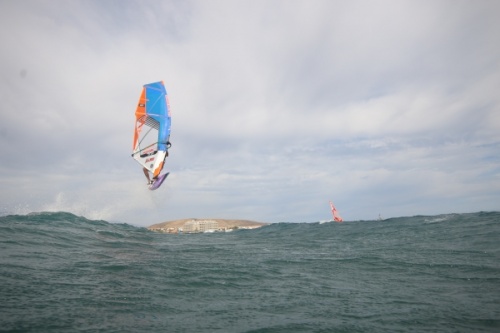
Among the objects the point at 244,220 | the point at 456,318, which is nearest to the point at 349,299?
the point at 456,318

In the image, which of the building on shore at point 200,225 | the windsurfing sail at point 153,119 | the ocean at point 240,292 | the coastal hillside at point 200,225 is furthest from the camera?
the building on shore at point 200,225

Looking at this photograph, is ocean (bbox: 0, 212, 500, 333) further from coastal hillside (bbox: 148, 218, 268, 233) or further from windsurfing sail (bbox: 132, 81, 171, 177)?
coastal hillside (bbox: 148, 218, 268, 233)

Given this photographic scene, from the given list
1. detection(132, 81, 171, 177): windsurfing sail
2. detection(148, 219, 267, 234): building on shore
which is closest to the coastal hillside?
detection(148, 219, 267, 234): building on shore

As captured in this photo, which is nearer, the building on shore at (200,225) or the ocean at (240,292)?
the ocean at (240,292)

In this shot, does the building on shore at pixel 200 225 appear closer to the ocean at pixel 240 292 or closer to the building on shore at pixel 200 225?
the building on shore at pixel 200 225

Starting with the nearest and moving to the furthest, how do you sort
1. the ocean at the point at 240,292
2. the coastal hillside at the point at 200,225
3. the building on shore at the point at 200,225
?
the ocean at the point at 240,292 < the coastal hillside at the point at 200,225 < the building on shore at the point at 200,225

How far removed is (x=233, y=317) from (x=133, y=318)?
174cm

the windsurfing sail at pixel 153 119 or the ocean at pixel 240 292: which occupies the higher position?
the windsurfing sail at pixel 153 119

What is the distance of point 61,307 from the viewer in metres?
5.23

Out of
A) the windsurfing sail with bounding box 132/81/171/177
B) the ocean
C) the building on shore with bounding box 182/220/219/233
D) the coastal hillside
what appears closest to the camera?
the ocean

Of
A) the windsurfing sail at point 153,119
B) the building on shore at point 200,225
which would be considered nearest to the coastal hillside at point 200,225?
the building on shore at point 200,225

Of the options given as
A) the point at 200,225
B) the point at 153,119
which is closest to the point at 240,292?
the point at 153,119

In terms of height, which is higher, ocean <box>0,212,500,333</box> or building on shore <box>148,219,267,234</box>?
building on shore <box>148,219,267,234</box>

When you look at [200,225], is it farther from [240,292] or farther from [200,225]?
[240,292]
